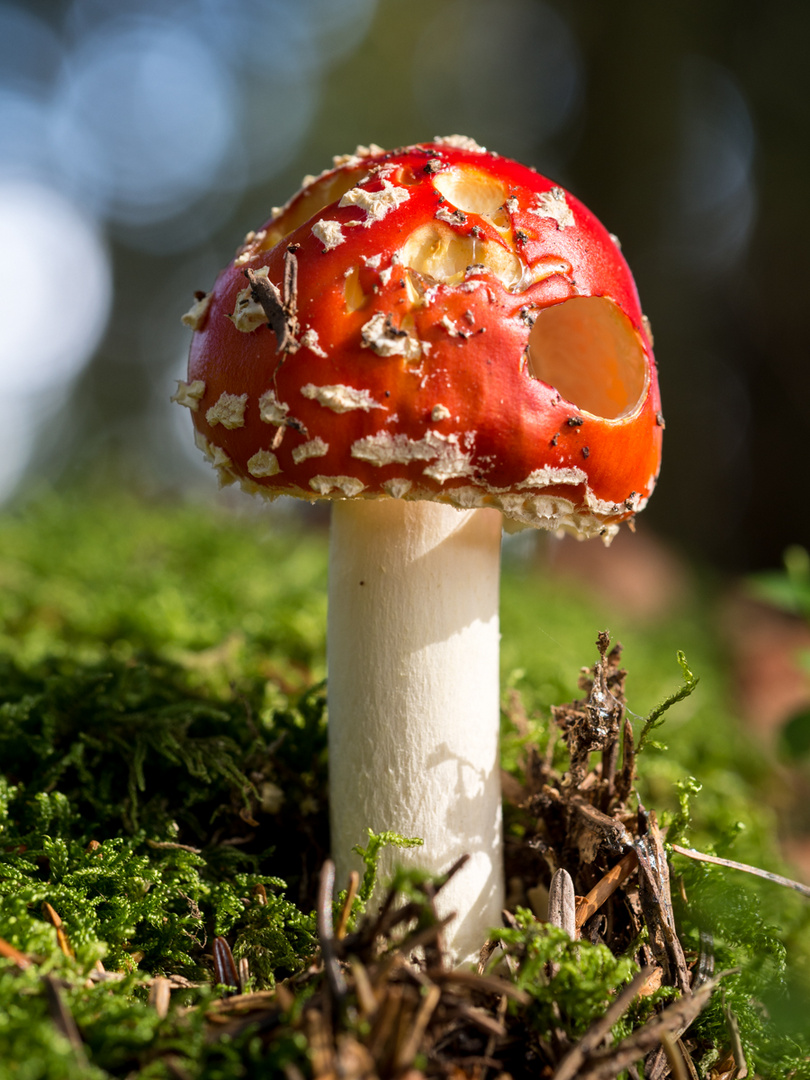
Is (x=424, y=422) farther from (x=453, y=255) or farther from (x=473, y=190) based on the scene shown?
(x=473, y=190)

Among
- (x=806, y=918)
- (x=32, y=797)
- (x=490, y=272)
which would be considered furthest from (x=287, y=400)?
(x=806, y=918)

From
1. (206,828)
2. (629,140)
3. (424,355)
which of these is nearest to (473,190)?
(424,355)

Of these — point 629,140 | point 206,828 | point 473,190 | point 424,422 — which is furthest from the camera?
point 629,140

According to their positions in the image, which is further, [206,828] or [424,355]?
[206,828]

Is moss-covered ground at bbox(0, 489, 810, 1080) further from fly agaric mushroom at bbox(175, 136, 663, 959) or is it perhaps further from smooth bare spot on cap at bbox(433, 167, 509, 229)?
smooth bare spot on cap at bbox(433, 167, 509, 229)

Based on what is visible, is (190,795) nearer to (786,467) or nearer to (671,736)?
(671,736)

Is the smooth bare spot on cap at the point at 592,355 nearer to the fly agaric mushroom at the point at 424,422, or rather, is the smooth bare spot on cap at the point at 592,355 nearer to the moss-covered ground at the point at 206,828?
the fly agaric mushroom at the point at 424,422
